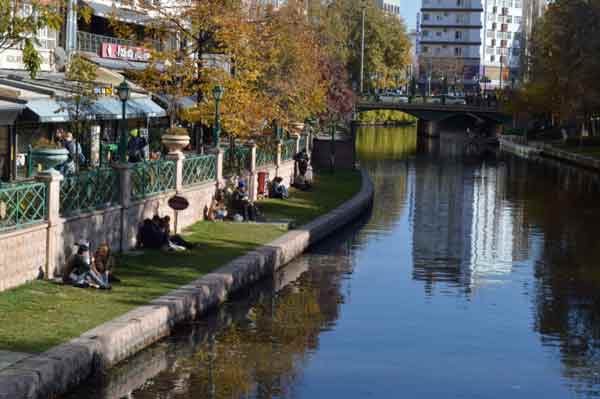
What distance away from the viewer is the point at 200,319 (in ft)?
78.0

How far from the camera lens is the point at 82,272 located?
2322 centimetres

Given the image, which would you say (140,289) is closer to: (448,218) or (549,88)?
(448,218)

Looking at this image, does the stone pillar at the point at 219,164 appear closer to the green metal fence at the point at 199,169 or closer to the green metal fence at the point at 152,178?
the green metal fence at the point at 199,169

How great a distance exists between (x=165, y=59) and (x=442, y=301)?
49.9 ft

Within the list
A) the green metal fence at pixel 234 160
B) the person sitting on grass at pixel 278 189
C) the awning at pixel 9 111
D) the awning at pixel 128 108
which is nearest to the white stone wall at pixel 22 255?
the awning at pixel 9 111

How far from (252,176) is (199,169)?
21.3 ft

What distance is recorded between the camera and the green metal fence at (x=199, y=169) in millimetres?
33719

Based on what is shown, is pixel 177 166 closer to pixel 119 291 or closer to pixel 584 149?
pixel 119 291

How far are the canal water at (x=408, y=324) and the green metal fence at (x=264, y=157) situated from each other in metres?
4.08

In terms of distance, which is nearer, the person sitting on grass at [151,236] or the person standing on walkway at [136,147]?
the person sitting on grass at [151,236]

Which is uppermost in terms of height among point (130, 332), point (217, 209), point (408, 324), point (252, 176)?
point (252, 176)

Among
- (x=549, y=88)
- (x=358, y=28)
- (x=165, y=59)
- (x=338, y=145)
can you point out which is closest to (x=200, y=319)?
(x=165, y=59)

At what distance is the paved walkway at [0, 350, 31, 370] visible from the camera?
676 inches

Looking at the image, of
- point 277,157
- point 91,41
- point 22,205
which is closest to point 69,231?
point 22,205
